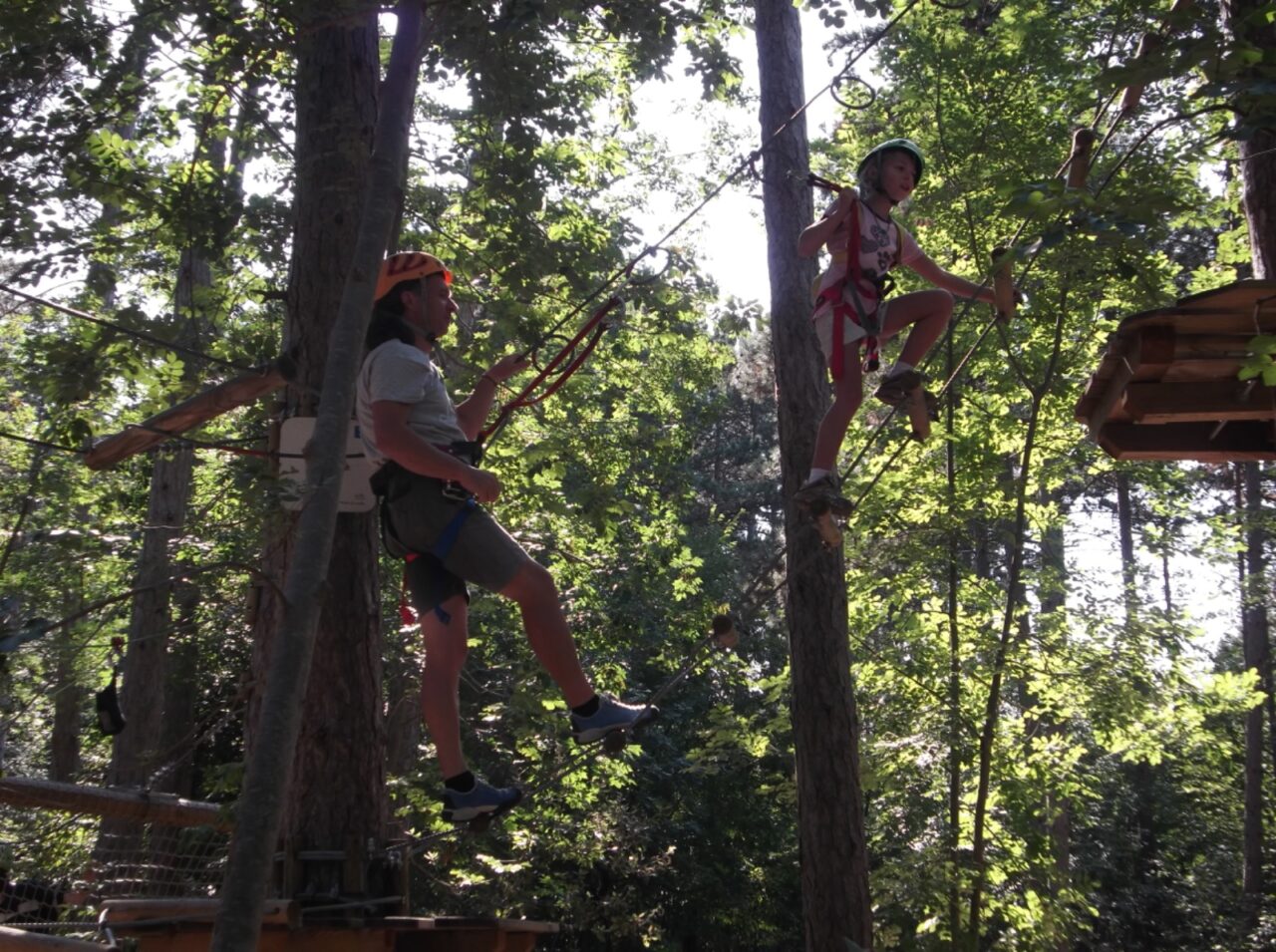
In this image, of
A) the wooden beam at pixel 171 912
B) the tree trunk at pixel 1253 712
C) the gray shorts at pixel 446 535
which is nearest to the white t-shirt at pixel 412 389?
the gray shorts at pixel 446 535

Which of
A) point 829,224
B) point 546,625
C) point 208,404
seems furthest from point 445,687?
point 829,224

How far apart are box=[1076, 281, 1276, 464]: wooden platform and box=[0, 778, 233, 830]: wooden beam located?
3.65 m

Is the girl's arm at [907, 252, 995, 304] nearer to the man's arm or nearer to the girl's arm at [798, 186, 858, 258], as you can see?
the girl's arm at [798, 186, 858, 258]

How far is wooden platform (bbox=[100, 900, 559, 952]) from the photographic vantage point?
143 inches

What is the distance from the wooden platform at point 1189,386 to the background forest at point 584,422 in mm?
403

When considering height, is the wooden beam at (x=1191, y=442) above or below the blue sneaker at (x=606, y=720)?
above

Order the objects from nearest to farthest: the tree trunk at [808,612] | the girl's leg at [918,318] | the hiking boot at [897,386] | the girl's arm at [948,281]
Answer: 1. the hiking boot at [897,386]
2. the girl's leg at [918,318]
3. the girl's arm at [948,281]
4. the tree trunk at [808,612]

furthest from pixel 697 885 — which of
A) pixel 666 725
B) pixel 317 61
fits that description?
pixel 317 61

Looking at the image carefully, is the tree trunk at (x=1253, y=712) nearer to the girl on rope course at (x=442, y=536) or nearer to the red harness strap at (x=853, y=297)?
the red harness strap at (x=853, y=297)

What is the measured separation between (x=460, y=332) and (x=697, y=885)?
1243 centimetres

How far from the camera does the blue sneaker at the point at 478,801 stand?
391 centimetres

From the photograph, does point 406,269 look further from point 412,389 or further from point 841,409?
point 841,409

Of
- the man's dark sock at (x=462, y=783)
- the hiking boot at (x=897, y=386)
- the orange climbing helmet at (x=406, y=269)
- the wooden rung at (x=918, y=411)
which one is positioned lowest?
the man's dark sock at (x=462, y=783)

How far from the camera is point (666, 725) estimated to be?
2053 centimetres
